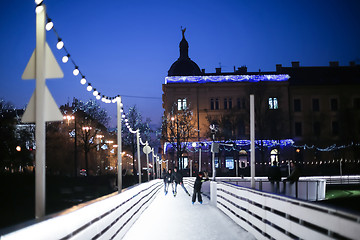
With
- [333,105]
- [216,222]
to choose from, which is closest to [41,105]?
[216,222]

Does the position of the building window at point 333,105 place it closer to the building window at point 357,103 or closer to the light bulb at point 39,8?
the building window at point 357,103

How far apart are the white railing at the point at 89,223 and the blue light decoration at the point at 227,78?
249 feet

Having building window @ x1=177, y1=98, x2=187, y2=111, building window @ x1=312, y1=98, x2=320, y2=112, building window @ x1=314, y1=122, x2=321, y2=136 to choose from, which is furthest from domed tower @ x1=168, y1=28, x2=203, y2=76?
building window @ x1=314, y1=122, x2=321, y2=136

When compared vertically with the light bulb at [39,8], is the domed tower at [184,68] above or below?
above

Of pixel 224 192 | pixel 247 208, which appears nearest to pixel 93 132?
pixel 224 192

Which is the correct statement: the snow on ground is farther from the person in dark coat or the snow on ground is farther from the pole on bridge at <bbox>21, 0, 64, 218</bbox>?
the person in dark coat

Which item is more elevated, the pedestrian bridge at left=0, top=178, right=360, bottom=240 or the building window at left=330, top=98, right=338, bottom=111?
the building window at left=330, top=98, right=338, bottom=111

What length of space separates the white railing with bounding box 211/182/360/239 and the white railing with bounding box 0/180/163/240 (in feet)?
10.6

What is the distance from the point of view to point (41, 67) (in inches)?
364

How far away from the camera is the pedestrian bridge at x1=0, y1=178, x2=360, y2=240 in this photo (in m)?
6.50

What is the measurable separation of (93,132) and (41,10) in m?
62.7

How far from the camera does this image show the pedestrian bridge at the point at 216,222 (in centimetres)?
650

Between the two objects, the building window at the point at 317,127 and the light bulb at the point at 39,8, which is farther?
the building window at the point at 317,127

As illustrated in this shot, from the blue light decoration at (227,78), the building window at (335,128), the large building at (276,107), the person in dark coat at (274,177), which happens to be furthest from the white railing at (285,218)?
the building window at (335,128)
